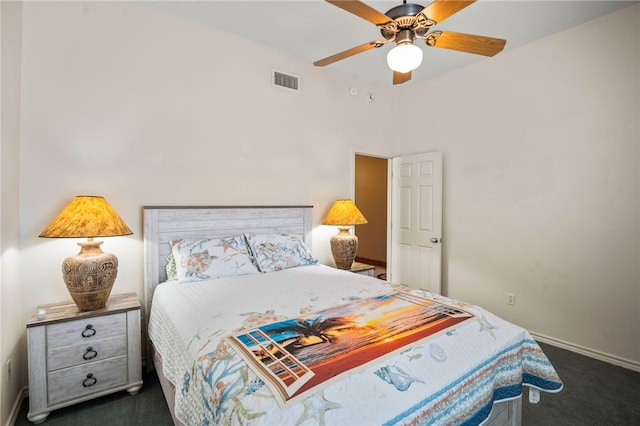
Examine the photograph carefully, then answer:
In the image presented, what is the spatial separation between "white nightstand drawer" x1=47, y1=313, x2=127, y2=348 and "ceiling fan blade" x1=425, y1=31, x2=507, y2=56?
9.00ft

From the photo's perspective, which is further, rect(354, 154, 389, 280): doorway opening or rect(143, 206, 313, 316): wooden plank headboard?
rect(354, 154, 389, 280): doorway opening

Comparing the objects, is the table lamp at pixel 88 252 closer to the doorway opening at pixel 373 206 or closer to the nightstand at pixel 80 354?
the nightstand at pixel 80 354

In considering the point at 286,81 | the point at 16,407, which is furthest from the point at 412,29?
the point at 16,407

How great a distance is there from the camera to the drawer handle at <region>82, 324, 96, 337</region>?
78.3 inches

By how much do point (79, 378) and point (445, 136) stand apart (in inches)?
164

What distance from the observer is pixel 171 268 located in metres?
2.53

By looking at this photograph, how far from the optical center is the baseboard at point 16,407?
1837 millimetres

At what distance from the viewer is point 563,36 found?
2910 millimetres

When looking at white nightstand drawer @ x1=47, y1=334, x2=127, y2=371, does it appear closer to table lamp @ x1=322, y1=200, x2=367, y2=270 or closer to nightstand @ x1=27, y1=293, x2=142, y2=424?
nightstand @ x1=27, y1=293, x2=142, y2=424

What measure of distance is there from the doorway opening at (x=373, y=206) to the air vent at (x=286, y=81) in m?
3.22

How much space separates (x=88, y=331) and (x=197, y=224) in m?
1.09

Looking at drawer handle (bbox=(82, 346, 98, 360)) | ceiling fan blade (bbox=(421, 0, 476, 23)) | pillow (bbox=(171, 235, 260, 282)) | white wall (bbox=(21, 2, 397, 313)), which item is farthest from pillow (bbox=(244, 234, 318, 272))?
ceiling fan blade (bbox=(421, 0, 476, 23))

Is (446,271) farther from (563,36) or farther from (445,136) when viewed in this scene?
(563,36)

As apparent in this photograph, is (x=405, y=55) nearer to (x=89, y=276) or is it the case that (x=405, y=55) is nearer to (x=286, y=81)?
(x=286, y=81)
